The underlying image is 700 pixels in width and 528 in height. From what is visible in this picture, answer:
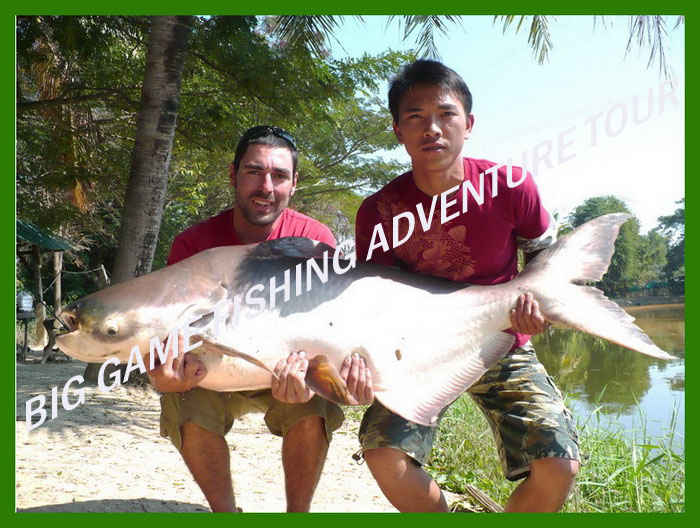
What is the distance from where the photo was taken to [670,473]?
11.7ft

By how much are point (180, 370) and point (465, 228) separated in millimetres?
1275

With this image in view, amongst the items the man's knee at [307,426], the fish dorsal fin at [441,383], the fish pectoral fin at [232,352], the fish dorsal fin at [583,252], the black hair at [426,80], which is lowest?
the man's knee at [307,426]

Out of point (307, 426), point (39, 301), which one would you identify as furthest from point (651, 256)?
point (39, 301)

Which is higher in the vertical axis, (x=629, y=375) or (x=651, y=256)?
(x=651, y=256)

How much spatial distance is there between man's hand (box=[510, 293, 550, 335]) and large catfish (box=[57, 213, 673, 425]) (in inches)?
1.2

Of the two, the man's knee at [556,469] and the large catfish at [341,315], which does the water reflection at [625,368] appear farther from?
the large catfish at [341,315]

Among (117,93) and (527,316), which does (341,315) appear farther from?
(117,93)

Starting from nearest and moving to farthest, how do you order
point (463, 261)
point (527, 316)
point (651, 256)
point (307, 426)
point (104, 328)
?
point (104, 328), point (527, 316), point (463, 261), point (307, 426), point (651, 256)

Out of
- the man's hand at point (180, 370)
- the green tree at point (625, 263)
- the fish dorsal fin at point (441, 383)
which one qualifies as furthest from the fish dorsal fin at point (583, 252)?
the green tree at point (625, 263)

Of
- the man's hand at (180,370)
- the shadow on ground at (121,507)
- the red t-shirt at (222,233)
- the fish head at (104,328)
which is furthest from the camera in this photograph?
the shadow on ground at (121,507)

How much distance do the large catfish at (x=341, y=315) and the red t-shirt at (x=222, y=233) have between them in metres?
0.47

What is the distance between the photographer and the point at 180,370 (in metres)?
2.23

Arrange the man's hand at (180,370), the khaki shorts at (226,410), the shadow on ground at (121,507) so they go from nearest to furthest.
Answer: the man's hand at (180,370), the khaki shorts at (226,410), the shadow on ground at (121,507)

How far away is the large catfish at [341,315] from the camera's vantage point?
2.12 meters
